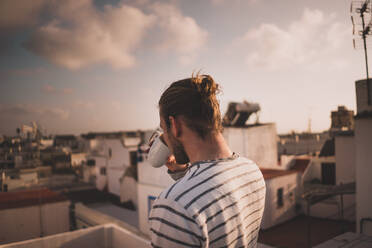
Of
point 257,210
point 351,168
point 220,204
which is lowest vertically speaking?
point 351,168

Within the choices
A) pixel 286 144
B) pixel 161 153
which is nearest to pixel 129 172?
pixel 286 144

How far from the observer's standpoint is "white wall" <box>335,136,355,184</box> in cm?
1611

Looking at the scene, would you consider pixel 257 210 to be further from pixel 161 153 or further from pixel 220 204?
pixel 161 153

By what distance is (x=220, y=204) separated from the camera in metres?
1.01

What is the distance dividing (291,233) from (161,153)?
15712mm

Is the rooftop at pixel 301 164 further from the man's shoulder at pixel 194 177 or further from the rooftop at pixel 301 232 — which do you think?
the man's shoulder at pixel 194 177

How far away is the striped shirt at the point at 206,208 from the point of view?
2.99 ft

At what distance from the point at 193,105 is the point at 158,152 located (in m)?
0.57

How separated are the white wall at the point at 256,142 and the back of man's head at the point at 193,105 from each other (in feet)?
55.6

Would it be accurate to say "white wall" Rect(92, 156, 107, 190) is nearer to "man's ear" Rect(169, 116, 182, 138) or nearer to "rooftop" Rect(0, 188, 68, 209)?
"rooftop" Rect(0, 188, 68, 209)

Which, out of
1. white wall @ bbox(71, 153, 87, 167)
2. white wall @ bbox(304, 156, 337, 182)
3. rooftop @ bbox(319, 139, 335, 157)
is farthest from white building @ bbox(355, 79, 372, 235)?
white wall @ bbox(71, 153, 87, 167)

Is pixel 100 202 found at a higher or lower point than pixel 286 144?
lower

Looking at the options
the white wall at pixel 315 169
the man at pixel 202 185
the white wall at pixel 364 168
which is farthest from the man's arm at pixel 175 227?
the white wall at pixel 315 169

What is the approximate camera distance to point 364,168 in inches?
321
